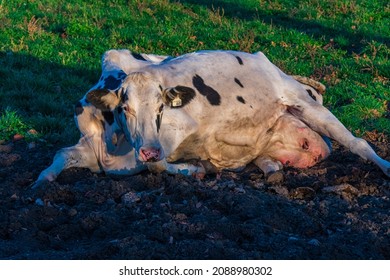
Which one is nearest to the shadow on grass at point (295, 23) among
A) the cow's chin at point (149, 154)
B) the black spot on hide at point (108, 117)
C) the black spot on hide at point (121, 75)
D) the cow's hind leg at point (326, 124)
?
the cow's hind leg at point (326, 124)

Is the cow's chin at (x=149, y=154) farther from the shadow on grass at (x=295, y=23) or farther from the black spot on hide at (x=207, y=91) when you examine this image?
the shadow on grass at (x=295, y=23)

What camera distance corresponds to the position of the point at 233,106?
8.58m

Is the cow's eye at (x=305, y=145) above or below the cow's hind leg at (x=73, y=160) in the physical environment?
above

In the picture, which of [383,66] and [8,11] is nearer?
[383,66]

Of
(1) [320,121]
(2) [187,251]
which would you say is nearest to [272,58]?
(1) [320,121]

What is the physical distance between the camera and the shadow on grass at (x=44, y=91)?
10.2 meters

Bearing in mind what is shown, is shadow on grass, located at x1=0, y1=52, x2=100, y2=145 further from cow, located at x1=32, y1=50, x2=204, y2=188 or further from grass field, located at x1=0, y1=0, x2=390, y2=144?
cow, located at x1=32, y1=50, x2=204, y2=188

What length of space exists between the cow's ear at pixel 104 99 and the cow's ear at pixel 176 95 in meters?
0.49

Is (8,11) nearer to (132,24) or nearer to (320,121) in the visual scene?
(132,24)

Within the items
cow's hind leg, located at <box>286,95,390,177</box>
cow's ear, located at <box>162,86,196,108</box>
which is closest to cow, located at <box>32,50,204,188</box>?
cow's ear, located at <box>162,86,196,108</box>

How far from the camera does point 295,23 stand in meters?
16.1

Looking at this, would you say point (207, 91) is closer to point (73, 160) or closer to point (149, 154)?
point (149, 154)

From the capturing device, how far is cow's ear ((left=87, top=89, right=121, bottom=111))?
7.93 m
